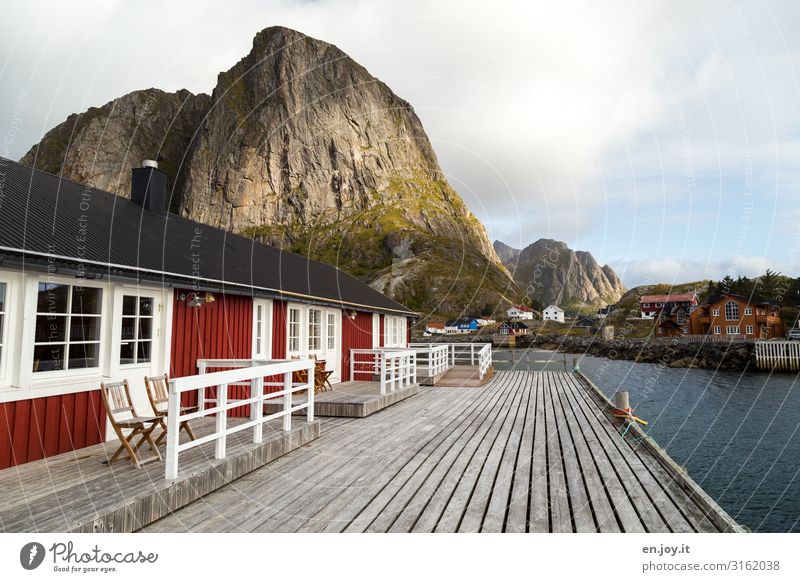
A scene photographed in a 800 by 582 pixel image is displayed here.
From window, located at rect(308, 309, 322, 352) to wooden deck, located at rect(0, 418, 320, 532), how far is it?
6368 mm

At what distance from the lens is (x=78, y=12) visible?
7633mm

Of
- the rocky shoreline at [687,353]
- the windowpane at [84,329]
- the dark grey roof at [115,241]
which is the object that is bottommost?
the rocky shoreline at [687,353]

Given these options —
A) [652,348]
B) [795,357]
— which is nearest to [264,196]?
[652,348]

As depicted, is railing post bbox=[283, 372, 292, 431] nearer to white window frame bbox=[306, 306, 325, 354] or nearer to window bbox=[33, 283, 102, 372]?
window bbox=[33, 283, 102, 372]

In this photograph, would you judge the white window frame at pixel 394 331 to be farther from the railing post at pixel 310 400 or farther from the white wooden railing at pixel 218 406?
the white wooden railing at pixel 218 406

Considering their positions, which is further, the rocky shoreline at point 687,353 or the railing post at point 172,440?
the rocky shoreline at point 687,353

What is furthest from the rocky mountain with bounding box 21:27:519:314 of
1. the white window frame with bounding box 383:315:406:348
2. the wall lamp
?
the wall lamp

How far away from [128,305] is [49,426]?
6.03 ft

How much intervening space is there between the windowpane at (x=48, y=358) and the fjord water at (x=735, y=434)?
11.9 metres

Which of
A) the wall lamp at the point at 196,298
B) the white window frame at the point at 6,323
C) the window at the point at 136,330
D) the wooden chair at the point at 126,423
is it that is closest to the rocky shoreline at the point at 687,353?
the wall lamp at the point at 196,298

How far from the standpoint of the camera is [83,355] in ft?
18.7

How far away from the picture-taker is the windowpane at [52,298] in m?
5.10

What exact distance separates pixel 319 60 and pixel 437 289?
8779 cm
